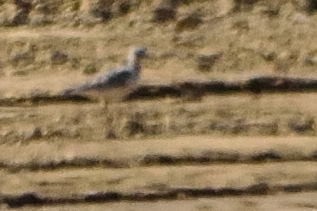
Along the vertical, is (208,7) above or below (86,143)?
above

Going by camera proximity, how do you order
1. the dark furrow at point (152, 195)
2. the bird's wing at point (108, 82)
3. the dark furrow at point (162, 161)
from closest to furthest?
the dark furrow at point (152, 195) < the dark furrow at point (162, 161) < the bird's wing at point (108, 82)

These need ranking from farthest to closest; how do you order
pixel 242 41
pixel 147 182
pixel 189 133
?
pixel 242 41 → pixel 189 133 → pixel 147 182

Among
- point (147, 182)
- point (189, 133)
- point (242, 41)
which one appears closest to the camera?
point (147, 182)

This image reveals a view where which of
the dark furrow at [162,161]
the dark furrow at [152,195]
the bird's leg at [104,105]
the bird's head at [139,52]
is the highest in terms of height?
the bird's head at [139,52]

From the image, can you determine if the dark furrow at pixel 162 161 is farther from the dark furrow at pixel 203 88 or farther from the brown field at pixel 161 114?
the dark furrow at pixel 203 88

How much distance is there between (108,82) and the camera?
18.6 feet

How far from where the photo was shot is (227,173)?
5316 mm

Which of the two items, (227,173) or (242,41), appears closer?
(227,173)

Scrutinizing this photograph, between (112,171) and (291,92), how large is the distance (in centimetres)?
93

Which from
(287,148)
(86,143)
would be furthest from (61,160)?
(287,148)

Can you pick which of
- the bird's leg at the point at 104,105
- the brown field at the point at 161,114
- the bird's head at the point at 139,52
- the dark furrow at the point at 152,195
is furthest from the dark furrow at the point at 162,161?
the bird's head at the point at 139,52

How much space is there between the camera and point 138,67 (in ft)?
18.8

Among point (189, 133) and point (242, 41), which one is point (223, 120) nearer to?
point (189, 133)

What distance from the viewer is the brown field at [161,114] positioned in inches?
203
